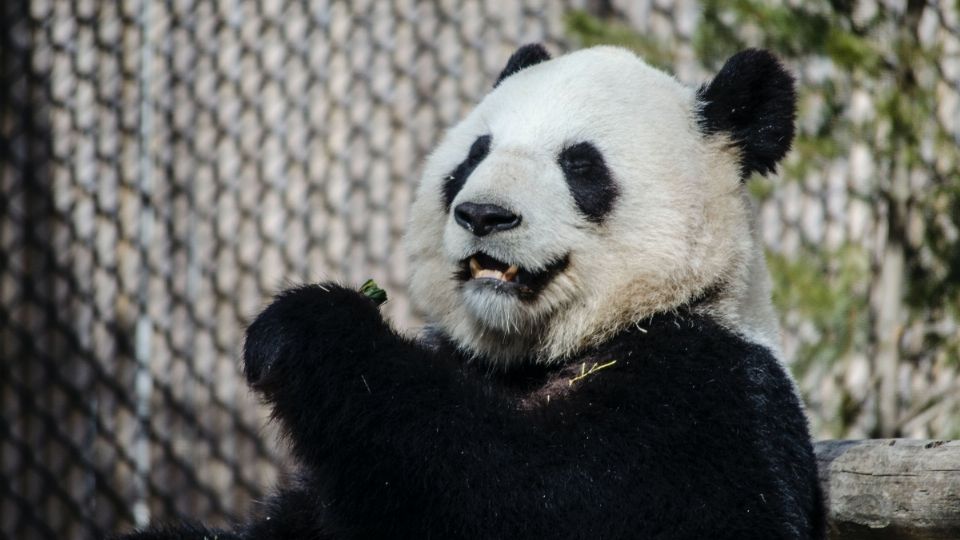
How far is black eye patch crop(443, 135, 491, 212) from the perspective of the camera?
3.42 meters

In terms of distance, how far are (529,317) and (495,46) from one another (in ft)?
12.6

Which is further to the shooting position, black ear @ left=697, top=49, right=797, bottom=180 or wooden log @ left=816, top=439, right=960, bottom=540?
black ear @ left=697, top=49, right=797, bottom=180

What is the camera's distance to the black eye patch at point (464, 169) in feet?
11.2

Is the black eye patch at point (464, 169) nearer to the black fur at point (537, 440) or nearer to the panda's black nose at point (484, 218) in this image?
the panda's black nose at point (484, 218)

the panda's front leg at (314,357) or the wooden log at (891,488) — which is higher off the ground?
the panda's front leg at (314,357)

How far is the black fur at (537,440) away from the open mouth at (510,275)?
0.86 ft

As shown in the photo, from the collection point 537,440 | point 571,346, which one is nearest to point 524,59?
point 571,346

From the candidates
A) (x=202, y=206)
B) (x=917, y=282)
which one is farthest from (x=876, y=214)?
(x=202, y=206)

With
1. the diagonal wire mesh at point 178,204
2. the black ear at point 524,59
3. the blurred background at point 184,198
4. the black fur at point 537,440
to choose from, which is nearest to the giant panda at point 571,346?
the black fur at point 537,440

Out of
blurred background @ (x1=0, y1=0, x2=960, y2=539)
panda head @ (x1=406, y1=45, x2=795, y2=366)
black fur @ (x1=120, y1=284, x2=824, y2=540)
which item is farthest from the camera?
blurred background @ (x1=0, y1=0, x2=960, y2=539)

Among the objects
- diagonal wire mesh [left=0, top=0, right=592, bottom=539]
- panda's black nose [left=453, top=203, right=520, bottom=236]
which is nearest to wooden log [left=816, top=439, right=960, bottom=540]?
panda's black nose [left=453, top=203, right=520, bottom=236]

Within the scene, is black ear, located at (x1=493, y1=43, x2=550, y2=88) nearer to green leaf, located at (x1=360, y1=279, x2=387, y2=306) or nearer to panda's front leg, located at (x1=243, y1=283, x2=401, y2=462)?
green leaf, located at (x1=360, y1=279, x2=387, y2=306)

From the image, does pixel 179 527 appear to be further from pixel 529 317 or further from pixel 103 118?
pixel 103 118

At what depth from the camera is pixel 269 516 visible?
3.67 metres
